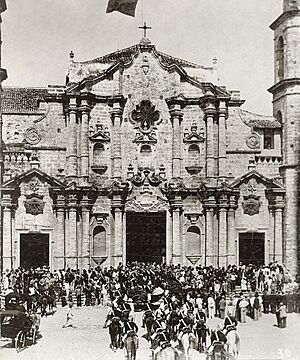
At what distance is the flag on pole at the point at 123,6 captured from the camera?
16898 millimetres

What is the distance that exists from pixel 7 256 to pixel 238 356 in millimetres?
10371

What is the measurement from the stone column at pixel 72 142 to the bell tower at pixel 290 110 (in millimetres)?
7710

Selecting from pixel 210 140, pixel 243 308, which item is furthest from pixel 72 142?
pixel 243 308

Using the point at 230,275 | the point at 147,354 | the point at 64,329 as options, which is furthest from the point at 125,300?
the point at 230,275

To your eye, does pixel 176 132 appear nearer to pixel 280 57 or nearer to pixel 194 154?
pixel 194 154

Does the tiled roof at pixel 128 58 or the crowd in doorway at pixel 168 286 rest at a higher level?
the tiled roof at pixel 128 58

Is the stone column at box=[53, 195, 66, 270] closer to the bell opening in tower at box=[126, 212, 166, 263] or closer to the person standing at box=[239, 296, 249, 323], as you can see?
the bell opening in tower at box=[126, 212, 166, 263]

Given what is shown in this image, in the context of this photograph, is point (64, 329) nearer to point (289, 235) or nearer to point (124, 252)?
point (124, 252)

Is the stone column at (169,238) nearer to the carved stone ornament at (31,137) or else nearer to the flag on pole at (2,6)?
the carved stone ornament at (31,137)

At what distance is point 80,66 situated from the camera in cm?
2556

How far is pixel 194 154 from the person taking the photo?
86.0 ft

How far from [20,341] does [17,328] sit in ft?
1.11

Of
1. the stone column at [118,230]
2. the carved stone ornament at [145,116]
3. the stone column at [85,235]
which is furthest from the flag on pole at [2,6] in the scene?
the stone column at [118,230]

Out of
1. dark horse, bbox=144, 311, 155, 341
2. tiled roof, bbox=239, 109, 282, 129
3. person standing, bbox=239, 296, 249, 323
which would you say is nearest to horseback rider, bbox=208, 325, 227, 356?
dark horse, bbox=144, 311, 155, 341
